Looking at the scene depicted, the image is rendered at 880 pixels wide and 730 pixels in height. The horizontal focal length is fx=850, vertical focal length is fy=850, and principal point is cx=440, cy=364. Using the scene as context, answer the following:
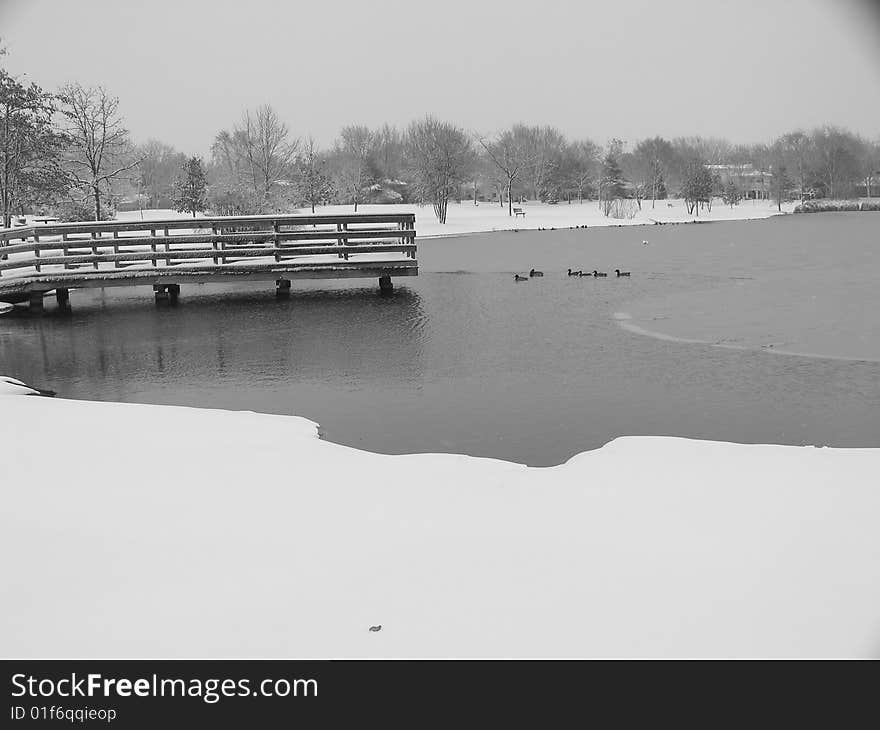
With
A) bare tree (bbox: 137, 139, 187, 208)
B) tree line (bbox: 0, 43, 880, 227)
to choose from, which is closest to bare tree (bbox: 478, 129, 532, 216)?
tree line (bbox: 0, 43, 880, 227)

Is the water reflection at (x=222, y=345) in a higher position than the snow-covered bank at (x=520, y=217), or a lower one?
lower

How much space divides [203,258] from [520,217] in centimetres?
5920

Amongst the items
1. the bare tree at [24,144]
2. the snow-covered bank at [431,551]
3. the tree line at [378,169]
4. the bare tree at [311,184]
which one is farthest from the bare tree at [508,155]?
the snow-covered bank at [431,551]

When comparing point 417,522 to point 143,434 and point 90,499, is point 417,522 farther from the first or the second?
point 143,434

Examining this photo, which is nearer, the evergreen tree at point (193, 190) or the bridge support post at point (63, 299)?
the bridge support post at point (63, 299)

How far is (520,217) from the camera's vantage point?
78.8 m

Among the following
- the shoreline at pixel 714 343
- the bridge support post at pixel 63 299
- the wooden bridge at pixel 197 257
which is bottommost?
the shoreline at pixel 714 343

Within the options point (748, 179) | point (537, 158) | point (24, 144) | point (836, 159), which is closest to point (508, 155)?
point (537, 158)

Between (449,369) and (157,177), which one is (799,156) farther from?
(449,369)

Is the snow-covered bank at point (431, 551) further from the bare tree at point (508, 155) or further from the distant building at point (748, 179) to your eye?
the distant building at point (748, 179)

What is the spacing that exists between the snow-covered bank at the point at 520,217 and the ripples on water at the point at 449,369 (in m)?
38.2

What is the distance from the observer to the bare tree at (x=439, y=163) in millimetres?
73500

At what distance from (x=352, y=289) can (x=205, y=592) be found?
58.7ft

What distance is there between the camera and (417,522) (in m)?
5.79
